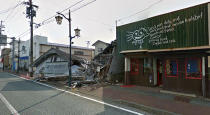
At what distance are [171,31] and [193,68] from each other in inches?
104

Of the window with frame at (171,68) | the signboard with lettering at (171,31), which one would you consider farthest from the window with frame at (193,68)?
the signboard with lettering at (171,31)

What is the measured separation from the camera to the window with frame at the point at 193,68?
7.59 meters

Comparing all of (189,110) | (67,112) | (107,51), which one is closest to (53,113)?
(67,112)

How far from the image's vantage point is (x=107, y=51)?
653 inches

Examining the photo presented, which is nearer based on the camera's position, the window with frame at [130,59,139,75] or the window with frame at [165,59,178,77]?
the window with frame at [165,59,178,77]

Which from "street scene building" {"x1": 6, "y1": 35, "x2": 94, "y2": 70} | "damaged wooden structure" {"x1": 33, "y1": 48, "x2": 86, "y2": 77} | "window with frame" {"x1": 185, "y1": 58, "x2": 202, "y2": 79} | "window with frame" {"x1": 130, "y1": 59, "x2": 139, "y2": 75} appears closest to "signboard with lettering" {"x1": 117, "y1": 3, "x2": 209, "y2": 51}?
"window with frame" {"x1": 185, "y1": 58, "x2": 202, "y2": 79}

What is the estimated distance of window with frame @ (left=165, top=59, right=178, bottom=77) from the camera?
339 inches

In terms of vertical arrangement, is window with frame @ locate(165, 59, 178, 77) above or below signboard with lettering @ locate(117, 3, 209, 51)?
below

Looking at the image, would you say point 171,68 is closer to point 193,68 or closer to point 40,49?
point 193,68

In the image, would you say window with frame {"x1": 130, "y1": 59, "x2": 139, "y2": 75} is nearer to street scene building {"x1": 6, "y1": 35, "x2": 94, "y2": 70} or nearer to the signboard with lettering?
the signboard with lettering

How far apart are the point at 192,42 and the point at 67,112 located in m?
7.59

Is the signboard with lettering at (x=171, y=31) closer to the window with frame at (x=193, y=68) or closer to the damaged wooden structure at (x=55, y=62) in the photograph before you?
the window with frame at (x=193, y=68)

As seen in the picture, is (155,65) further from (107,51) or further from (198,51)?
(107,51)

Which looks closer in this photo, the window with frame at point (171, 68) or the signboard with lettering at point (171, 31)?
the signboard with lettering at point (171, 31)
